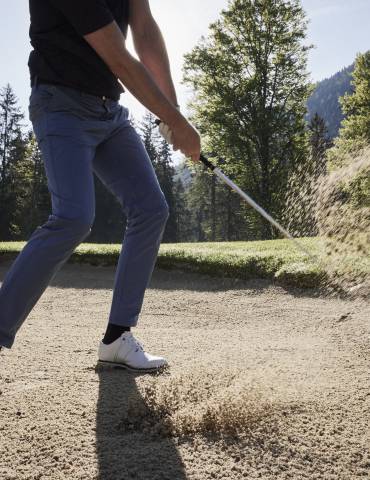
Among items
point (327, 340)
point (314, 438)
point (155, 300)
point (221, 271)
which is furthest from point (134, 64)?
point (221, 271)

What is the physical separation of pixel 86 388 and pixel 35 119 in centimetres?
146

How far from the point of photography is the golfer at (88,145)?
2230 mm

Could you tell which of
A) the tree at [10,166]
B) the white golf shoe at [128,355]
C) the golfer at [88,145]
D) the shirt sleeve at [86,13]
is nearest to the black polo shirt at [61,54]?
the golfer at [88,145]

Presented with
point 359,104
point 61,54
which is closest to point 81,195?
point 61,54

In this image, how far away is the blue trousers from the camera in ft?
7.48

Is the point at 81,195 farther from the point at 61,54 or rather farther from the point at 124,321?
the point at 124,321

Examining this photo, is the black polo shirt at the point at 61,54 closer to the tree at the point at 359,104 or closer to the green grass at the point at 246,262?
the green grass at the point at 246,262

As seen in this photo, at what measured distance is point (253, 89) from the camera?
74.0 feet

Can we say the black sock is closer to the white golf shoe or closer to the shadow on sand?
the white golf shoe

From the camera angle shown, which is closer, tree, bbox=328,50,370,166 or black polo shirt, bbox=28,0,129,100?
black polo shirt, bbox=28,0,129,100

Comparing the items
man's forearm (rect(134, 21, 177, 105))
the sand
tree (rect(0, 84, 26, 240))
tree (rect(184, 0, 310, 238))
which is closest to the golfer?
man's forearm (rect(134, 21, 177, 105))

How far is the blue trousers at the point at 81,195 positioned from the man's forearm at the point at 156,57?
0.35 m

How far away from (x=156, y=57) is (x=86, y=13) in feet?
3.44

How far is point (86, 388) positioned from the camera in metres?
2.64
